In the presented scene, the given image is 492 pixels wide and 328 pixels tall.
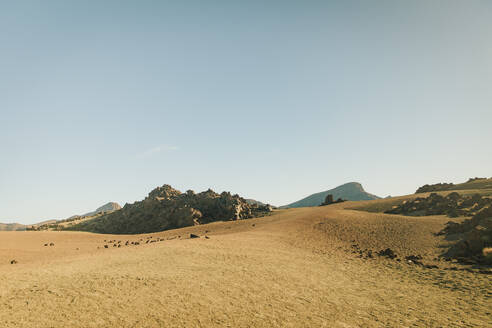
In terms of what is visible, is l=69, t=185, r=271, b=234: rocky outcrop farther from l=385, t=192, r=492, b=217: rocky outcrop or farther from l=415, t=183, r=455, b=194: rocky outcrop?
l=415, t=183, r=455, b=194: rocky outcrop

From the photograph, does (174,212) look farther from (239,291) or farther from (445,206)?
(445,206)

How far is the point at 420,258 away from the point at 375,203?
2268cm

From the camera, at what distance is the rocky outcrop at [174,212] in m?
43.3

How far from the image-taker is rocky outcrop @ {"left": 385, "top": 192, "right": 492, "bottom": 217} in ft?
89.8

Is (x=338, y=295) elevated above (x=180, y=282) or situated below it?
below

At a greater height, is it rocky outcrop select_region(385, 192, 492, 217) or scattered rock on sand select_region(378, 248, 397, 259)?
rocky outcrop select_region(385, 192, 492, 217)

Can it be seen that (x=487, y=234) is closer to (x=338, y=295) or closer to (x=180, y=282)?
(x=338, y=295)

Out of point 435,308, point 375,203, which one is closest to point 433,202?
point 375,203

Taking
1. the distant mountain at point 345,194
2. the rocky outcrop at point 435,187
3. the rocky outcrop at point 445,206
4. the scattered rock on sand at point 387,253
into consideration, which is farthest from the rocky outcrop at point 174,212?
the distant mountain at point 345,194

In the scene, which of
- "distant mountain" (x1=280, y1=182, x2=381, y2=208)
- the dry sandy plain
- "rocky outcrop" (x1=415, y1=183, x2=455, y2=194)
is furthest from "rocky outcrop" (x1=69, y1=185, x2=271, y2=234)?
"distant mountain" (x1=280, y1=182, x2=381, y2=208)

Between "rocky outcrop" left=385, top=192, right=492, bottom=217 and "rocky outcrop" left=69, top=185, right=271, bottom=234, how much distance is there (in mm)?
23493

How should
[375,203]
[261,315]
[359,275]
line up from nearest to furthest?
[261,315]
[359,275]
[375,203]

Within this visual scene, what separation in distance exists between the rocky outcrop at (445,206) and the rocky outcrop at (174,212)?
23.5 m

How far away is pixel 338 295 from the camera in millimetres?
10414
